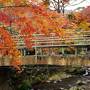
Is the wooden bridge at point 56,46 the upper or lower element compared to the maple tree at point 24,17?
lower

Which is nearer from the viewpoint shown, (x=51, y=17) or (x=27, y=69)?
(x=51, y=17)

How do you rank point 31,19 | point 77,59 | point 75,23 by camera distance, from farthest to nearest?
point 75,23 < point 77,59 < point 31,19

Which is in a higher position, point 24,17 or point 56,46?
point 24,17

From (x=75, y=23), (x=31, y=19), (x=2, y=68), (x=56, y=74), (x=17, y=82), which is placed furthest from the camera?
(x=56, y=74)

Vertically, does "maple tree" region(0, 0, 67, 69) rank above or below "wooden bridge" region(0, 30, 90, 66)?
above

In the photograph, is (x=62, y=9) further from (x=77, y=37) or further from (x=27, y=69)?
(x=77, y=37)

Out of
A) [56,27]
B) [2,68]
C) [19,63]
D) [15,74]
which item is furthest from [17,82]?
[56,27]

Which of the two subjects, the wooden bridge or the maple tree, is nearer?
the maple tree

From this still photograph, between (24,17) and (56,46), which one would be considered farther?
(56,46)

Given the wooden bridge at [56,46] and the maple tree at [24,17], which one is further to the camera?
the wooden bridge at [56,46]

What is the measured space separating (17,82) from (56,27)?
11761 millimetres

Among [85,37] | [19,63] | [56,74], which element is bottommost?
[56,74]

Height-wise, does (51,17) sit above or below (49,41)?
above

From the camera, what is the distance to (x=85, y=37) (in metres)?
22.9
